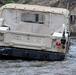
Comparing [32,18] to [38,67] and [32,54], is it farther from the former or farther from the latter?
[38,67]

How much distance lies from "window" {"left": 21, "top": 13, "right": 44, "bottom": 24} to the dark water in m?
1.88

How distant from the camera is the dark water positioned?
10.4 meters

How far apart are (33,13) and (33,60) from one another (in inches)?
81.1

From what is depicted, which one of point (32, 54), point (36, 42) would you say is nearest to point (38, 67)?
point (32, 54)

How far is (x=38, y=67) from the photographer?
37.2ft

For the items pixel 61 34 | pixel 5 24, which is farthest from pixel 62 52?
pixel 5 24

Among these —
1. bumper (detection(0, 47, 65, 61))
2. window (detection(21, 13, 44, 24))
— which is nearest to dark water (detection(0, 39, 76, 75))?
bumper (detection(0, 47, 65, 61))

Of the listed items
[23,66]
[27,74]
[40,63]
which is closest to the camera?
[27,74]

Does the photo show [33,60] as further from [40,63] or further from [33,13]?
[33,13]

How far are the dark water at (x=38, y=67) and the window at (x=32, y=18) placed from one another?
188cm

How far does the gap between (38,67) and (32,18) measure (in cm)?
353

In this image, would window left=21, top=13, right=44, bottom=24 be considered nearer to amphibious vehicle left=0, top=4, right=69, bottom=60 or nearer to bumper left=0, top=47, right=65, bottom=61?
amphibious vehicle left=0, top=4, right=69, bottom=60

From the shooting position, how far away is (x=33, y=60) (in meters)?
12.9

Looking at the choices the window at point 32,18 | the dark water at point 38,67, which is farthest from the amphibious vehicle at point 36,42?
the dark water at point 38,67
